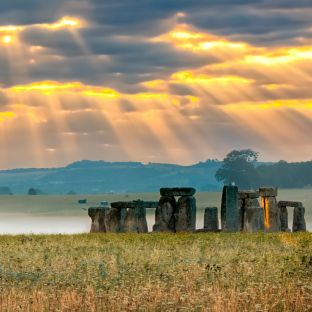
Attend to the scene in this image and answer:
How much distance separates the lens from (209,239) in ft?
135

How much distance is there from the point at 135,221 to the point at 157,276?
23.6 m

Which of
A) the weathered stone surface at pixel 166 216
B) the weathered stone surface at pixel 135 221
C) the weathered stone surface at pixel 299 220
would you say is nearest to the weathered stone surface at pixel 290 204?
the weathered stone surface at pixel 299 220

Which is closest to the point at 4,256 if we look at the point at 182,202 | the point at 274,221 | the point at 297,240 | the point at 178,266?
the point at 178,266

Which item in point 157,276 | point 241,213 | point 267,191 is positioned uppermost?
point 267,191

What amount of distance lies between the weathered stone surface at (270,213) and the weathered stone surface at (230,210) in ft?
10.5

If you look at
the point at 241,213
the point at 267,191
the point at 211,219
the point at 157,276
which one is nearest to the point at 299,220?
the point at 267,191

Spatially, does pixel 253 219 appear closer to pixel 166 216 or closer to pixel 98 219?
pixel 166 216

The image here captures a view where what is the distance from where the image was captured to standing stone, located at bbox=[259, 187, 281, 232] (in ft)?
169

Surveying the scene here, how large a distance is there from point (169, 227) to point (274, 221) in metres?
6.02

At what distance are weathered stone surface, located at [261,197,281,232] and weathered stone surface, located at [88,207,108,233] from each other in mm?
7913

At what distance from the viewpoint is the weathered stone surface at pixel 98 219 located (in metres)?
51.6

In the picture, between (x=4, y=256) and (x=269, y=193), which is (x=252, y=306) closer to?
(x=4, y=256)

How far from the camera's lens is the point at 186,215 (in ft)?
157

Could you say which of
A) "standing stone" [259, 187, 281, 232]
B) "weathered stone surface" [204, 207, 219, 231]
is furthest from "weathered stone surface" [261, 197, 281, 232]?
"weathered stone surface" [204, 207, 219, 231]
